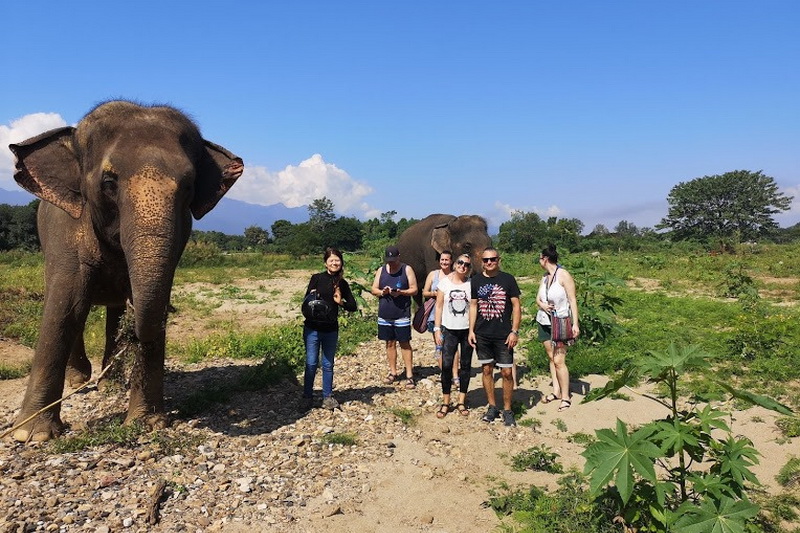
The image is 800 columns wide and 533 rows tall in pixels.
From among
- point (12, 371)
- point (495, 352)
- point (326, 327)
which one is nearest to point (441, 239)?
point (495, 352)

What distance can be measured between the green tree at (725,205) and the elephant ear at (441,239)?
1905 inches

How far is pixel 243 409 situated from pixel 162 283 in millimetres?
2800

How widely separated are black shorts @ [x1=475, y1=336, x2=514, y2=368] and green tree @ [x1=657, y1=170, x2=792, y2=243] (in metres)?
51.6

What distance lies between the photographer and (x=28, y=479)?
453cm

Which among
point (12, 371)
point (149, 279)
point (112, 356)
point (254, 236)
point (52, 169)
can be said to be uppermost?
point (254, 236)

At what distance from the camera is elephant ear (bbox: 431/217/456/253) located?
1038 centimetres

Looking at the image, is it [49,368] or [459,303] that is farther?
[459,303]

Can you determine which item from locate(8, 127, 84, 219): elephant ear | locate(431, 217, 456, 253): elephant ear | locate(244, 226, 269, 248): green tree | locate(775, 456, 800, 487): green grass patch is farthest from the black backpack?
locate(244, 226, 269, 248): green tree

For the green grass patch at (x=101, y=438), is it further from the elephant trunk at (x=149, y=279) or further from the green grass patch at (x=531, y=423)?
the green grass patch at (x=531, y=423)

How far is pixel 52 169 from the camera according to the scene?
5562mm

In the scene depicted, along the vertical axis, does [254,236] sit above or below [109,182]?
above

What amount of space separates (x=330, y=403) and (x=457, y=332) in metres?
1.94

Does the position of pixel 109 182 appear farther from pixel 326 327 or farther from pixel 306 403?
pixel 306 403

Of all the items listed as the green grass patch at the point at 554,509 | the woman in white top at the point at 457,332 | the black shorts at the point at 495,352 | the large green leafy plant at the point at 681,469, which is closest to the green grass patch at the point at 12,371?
the woman in white top at the point at 457,332
